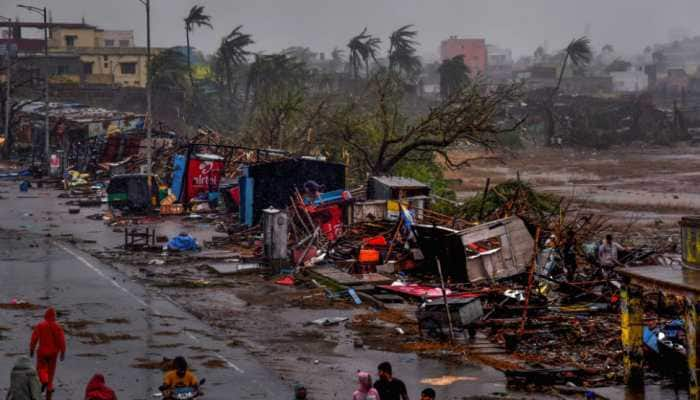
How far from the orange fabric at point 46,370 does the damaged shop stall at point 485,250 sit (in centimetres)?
1031

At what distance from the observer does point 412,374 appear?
1633 cm

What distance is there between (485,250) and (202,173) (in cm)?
1726

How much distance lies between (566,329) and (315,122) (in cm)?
2834

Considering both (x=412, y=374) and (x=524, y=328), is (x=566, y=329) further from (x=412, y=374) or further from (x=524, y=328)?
(x=412, y=374)

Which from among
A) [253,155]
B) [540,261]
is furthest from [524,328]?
[253,155]

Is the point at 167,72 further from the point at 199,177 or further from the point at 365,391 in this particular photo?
the point at 365,391

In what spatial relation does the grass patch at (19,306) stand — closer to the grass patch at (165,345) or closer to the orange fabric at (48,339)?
the grass patch at (165,345)

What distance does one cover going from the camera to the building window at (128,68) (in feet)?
304

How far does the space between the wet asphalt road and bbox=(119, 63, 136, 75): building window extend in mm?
65415

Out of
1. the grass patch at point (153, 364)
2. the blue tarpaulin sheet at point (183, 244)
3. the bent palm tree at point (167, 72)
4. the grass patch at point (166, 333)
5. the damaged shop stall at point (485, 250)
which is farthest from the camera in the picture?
the bent palm tree at point (167, 72)

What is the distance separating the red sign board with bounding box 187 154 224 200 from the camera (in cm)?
3878

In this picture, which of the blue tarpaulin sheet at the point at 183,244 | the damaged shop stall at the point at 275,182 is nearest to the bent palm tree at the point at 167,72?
the damaged shop stall at the point at 275,182

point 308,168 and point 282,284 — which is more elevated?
point 308,168

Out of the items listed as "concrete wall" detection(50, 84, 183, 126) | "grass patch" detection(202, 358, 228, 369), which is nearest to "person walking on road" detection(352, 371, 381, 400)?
"grass patch" detection(202, 358, 228, 369)
